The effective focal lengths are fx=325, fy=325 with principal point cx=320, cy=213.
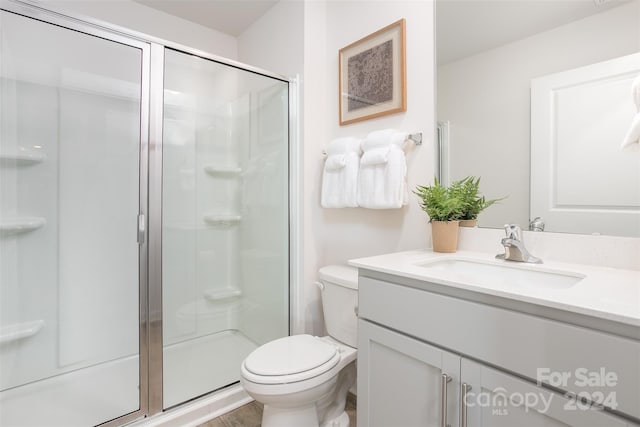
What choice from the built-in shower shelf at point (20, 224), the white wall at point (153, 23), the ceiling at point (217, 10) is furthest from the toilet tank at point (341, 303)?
the white wall at point (153, 23)

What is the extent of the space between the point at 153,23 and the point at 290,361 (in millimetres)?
2311

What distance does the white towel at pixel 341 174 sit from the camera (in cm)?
166

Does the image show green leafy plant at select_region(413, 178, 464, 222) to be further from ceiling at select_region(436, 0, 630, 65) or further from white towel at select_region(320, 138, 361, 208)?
ceiling at select_region(436, 0, 630, 65)

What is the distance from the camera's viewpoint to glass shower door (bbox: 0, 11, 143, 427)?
1.40 meters

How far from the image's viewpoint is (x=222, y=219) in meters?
1.92

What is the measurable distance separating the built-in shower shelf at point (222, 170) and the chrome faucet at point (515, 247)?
1412 mm

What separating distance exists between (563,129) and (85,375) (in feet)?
7.83

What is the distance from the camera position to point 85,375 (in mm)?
1661

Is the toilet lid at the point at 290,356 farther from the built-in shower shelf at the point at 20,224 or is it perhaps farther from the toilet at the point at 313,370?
the built-in shower shelf at the point at 20,224

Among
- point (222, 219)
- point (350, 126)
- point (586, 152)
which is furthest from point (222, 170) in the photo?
point (586, 152)

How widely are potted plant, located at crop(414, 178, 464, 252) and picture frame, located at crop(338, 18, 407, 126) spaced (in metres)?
0.48

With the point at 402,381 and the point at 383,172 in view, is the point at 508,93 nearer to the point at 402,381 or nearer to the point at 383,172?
the point at 383,172

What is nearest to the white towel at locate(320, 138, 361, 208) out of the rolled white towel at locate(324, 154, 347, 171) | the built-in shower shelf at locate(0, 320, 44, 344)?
the rolled white towel at locate(324, 154, 347, 171)

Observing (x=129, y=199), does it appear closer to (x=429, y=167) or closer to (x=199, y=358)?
(x=199, y=358)
